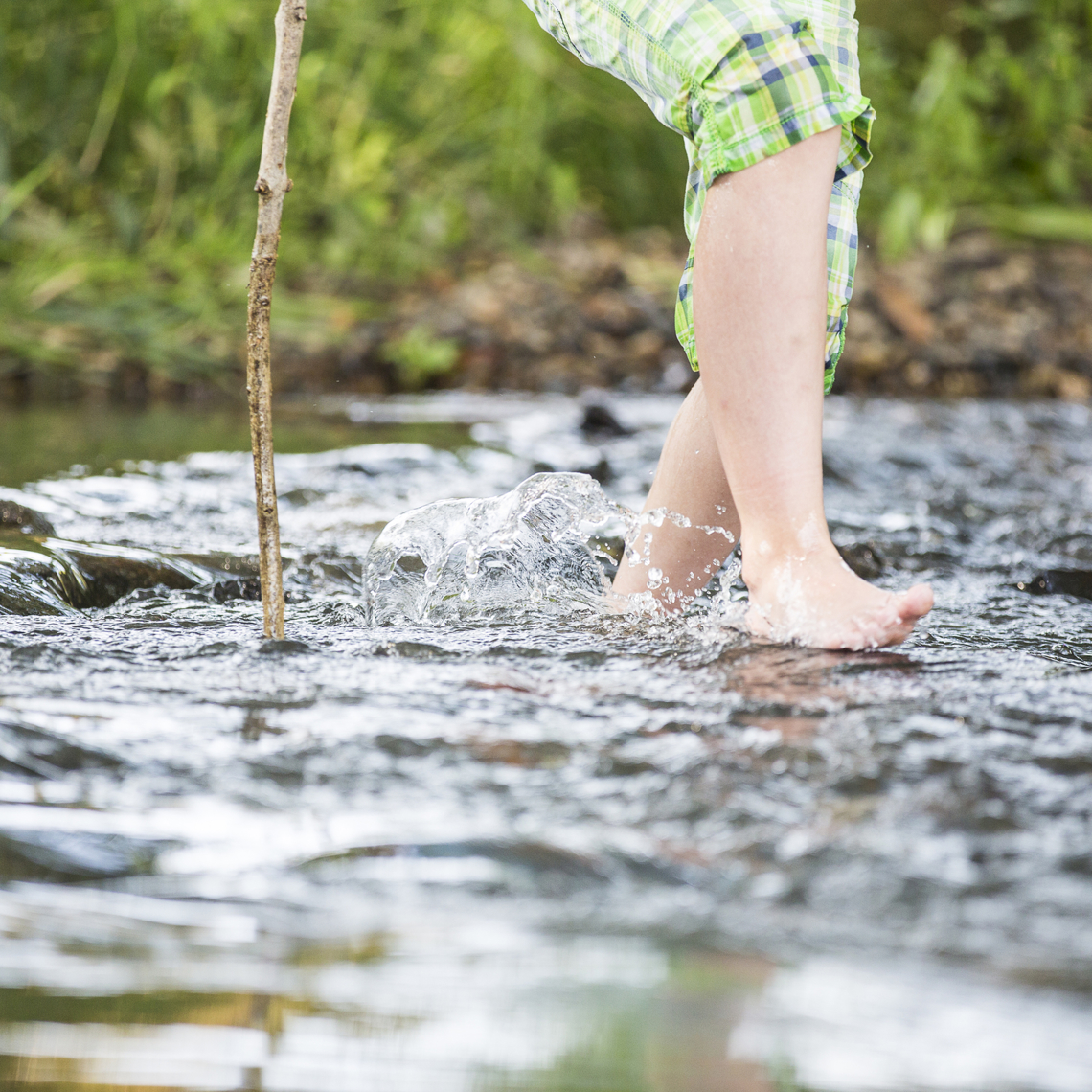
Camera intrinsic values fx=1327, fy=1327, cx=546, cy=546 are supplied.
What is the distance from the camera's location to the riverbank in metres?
4.75

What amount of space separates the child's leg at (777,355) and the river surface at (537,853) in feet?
0.28

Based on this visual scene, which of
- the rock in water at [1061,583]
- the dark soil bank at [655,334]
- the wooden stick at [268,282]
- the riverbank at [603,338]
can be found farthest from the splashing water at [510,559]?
the dark soil bank at [655,334]

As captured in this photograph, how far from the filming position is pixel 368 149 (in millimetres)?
5812

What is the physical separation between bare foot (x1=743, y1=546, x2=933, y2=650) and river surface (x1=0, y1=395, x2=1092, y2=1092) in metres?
0.03

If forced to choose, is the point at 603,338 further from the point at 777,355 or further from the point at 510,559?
the point at 777,355

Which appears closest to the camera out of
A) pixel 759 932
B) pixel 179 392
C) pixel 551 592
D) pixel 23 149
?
pixel 759 932

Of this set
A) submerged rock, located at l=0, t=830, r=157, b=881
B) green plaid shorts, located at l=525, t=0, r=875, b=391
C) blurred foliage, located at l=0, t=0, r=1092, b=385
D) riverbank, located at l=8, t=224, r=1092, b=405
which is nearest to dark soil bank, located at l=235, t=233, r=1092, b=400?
riverbank, located at l=8, t=224, r=1092, b=405

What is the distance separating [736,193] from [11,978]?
937mm

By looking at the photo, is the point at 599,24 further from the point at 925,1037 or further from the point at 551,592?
the point at 925,1037

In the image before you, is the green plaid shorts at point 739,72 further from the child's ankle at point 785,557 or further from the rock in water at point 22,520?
the rock in water at point 22,520

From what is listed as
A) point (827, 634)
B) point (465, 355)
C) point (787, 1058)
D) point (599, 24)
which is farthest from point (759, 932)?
point (465, 355)

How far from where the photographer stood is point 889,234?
5.63 meters

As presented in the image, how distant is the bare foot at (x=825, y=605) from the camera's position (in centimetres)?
120

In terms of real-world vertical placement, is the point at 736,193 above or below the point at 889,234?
below
